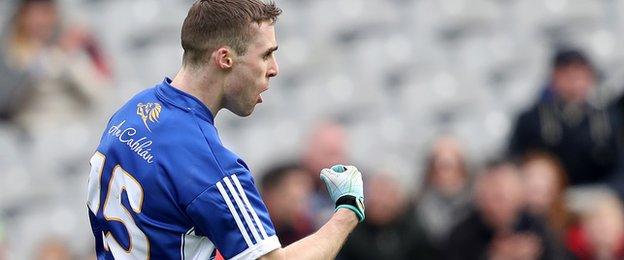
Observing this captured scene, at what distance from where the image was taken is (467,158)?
401 inches

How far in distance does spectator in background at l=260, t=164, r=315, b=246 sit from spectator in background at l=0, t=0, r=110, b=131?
1.85 m

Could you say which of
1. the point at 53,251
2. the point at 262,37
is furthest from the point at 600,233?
the point at 262,37

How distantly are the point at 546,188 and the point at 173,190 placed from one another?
213 inches

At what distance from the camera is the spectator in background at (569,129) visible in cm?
997

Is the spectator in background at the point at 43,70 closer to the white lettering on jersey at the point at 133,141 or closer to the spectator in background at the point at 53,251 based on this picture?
the spectator in background at the point at 53,251

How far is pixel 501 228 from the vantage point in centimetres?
919

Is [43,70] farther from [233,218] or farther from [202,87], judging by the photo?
[233,218]

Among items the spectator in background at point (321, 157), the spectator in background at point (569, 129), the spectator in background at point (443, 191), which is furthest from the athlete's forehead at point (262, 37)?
the spectator in background at point (569, 129)

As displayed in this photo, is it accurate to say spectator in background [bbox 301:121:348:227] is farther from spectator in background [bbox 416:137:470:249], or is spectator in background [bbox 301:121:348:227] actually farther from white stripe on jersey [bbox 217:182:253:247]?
white stripe on jersey [bbox 217:182:253:247]

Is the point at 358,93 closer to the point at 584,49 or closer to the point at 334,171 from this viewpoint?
the point at 584,49

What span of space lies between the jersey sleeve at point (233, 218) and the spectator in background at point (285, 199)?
13.4ft

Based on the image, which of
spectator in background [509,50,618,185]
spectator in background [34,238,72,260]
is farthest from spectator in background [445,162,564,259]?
spectator in background [34,238,72,260]

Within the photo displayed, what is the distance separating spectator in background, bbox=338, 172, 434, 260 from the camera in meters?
9.13

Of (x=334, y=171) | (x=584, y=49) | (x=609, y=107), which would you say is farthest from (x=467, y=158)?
(x=334, y=171)
